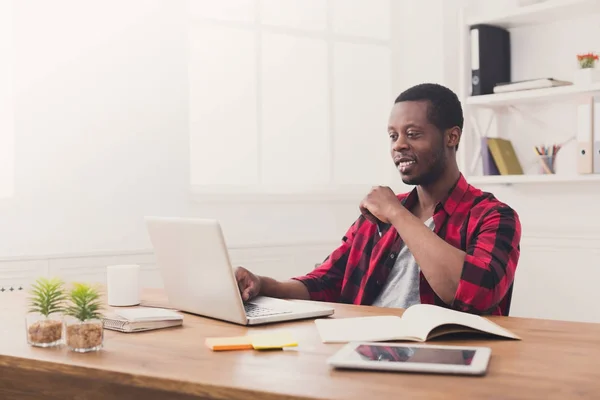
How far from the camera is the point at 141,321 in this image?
1.55 meters

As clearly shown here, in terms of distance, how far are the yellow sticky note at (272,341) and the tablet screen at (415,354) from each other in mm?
149

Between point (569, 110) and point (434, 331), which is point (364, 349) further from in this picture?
point (569, 110)

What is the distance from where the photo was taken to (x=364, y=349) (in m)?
1.25

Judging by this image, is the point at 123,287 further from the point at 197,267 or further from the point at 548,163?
the point at 548,163

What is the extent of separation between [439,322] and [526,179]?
2116mm

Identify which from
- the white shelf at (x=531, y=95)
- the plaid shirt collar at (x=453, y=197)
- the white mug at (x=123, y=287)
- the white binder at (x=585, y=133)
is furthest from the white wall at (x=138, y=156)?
the plaid shirt collar at (x=453, y=197)

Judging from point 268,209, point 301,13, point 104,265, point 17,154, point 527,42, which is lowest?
point 104,265

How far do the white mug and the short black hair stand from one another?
89cm

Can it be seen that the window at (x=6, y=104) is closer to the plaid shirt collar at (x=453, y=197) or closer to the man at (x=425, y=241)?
the man at (x=425, y=241)

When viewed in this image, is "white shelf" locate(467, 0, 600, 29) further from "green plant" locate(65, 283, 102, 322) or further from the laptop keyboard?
"green plant" locate(65, 283, 102, 322)

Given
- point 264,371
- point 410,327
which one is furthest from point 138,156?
point 264,371

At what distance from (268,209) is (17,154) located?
1.24 metres

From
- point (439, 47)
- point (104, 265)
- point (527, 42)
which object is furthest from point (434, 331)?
point (439, 47)

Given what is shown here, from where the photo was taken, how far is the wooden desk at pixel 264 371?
41.4 inches
